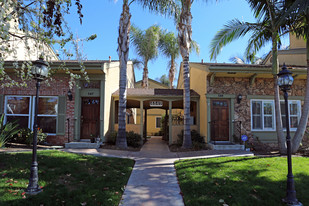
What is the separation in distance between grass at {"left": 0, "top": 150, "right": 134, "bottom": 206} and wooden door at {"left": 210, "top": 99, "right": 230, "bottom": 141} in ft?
18.4

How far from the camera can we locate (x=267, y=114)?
10.7m

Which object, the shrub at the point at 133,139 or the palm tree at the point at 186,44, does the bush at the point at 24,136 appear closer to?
the shrub at the point at 133,139

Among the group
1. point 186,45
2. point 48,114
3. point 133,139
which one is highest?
point 186,45

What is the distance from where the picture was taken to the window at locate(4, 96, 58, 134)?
10002mm

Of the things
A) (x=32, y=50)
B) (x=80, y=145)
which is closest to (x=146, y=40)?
(x=80, y=145)

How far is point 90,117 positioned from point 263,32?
8979mm

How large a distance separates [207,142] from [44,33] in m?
8.48

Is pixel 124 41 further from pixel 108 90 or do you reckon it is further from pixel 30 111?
pixel 30 111

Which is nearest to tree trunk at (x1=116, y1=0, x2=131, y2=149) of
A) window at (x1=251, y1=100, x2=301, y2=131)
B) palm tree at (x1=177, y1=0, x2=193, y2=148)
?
palm tree at (x1=177, y1=0, x2=193, y2=148)

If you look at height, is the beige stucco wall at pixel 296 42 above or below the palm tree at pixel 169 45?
below

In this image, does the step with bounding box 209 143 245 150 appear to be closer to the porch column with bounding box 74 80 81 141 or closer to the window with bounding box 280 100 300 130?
the window with bounding box 280 100 300 130

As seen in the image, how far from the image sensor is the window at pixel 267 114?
10586 mm

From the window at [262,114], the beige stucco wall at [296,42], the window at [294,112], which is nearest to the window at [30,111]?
the window at [262,114]

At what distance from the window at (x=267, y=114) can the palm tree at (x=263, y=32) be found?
8.38 ft
